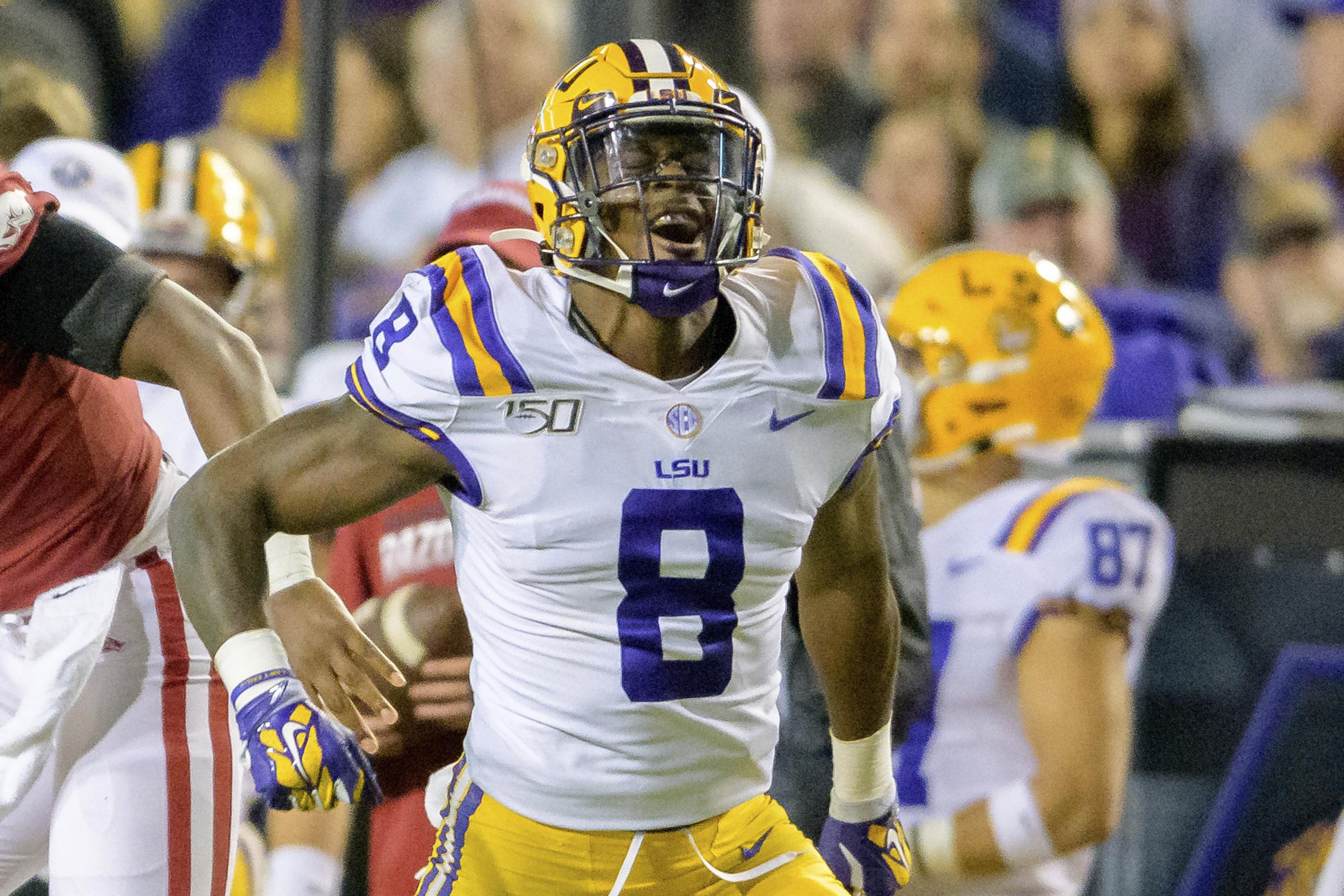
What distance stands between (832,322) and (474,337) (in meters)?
0.48

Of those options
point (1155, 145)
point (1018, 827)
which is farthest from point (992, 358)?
point (1155, 145)

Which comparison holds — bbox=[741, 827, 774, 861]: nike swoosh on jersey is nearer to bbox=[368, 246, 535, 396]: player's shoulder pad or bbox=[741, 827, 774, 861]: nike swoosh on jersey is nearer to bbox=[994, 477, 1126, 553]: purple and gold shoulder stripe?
bbox=[368, 246, 535, 396]: player's shoulder pad

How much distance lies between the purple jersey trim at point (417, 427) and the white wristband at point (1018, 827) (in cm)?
136

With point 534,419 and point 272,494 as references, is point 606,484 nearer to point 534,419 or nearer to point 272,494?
point 534,419

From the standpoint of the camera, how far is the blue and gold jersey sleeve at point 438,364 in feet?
6.46

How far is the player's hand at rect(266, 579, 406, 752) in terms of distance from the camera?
2162 millimetres

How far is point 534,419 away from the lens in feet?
6.51

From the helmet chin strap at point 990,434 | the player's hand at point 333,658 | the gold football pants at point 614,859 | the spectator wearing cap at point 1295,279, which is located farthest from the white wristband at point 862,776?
the spectator wearing cap at point 1295,279

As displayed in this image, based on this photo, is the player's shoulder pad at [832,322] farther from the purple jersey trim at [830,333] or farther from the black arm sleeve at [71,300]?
the black arm sleeve at [71,300]

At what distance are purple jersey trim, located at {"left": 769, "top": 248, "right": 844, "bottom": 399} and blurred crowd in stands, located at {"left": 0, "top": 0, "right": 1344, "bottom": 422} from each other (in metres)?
3.16

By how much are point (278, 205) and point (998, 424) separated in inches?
147

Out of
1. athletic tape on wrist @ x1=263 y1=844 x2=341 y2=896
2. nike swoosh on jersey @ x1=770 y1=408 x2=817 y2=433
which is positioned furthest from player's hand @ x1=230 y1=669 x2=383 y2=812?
athletic tape on wrist @ x1=263 y1=844 x2=341 y2=896

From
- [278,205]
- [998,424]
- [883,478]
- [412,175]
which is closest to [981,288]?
[998,424]

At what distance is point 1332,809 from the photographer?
368cm
